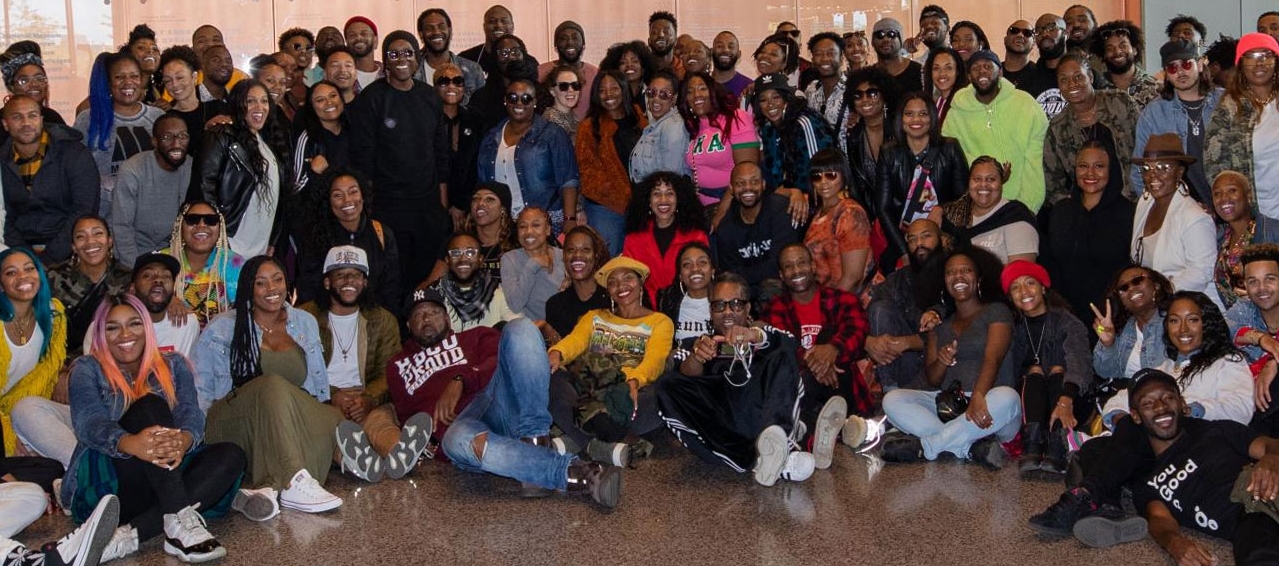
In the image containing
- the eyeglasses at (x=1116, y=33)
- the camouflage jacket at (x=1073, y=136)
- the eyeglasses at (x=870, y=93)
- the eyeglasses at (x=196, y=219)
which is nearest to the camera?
the eyeglasses at (x=196, y=219)

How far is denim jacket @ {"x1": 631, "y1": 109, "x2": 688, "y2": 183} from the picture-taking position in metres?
7.84

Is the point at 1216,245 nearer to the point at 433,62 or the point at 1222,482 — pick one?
the point at 1222,482

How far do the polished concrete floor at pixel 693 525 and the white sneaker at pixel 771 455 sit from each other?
0.18 feet

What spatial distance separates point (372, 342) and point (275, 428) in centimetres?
103

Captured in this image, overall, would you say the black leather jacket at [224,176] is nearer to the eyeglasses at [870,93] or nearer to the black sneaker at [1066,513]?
the eyeglasses at [870,93]

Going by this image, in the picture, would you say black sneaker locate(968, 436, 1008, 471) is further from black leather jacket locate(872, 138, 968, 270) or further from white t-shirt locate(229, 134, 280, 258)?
white t-shirt locate(229, 134, 280, 258)

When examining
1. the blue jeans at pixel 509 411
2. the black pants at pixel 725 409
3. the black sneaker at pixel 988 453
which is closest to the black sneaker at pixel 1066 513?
the black sneaker at pixel 988 453

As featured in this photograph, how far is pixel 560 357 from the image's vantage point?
6.48 meters

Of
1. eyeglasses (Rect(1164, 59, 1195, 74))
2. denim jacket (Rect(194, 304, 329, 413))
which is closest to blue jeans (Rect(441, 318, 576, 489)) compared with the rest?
denim jacket (Rect(194, 304, 329, 413))

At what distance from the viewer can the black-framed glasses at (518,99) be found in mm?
7957

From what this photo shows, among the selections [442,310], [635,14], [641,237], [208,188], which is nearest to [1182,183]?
[641,237]

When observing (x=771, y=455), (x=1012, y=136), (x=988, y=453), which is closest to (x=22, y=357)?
(x=771, y=455)

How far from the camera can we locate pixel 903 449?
618 centimetres

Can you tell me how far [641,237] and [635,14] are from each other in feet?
15.4
